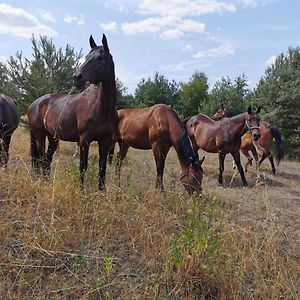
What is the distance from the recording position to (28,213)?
348 cm

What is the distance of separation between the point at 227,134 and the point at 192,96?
1037 inches

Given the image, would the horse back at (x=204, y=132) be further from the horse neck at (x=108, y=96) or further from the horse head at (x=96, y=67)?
the horse head at (x=96, y=67)

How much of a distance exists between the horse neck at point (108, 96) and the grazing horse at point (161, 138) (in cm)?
71

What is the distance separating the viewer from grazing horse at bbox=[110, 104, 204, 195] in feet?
18.1

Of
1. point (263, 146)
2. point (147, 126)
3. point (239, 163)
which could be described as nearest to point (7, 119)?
point (147, 126)

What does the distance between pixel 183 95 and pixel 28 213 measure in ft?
101

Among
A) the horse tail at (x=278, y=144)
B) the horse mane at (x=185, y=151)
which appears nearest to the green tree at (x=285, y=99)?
the horse tail at (x=278, y=144)

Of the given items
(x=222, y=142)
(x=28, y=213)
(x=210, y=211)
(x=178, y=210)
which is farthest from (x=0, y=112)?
(x=222, y=142)

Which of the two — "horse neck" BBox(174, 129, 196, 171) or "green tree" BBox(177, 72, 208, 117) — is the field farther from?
"green tree" BBox(177, 72, 208, 117)

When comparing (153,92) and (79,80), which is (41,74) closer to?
(79,80)

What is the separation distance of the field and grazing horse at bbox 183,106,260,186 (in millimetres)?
5200

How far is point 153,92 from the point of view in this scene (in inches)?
1098

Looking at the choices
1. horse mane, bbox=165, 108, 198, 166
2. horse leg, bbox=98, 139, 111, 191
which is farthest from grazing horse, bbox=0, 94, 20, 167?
horse mane, bbox=165, 108, 198, 166

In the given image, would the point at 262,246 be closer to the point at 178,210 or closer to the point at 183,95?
the point at 178,210
